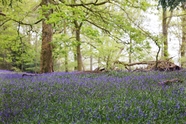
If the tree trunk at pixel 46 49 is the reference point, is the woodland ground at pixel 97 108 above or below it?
below

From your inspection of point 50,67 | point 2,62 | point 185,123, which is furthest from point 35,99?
point 2,62

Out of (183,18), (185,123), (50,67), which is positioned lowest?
(185,123)

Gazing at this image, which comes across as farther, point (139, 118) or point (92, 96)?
point (92, 96)

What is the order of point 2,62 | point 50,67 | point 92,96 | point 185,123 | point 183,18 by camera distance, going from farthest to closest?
point 2,62, point 183,18, point 50,67, point 92,96, point 185,123

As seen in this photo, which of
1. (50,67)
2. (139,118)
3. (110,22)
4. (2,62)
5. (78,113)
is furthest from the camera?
(2,62)

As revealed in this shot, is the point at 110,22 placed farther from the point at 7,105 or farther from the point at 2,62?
the point at 2,62

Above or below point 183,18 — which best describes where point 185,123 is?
below

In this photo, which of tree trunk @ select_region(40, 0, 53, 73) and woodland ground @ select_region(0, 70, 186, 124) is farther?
tree trunk @ select_region(40, 0, 53, 73)

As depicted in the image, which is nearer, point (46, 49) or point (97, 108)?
point (97, 108)

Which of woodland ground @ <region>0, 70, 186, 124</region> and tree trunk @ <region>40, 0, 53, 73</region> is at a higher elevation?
tree trunk @ <region>40, 0, 53, 73</region>

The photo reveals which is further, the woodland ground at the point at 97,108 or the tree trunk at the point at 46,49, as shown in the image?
the tree trunk at the point at 46,49

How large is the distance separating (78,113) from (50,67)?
957cm

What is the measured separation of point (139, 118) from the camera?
12.2 ft

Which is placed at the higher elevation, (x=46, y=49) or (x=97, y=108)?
(x=46, y=49)
